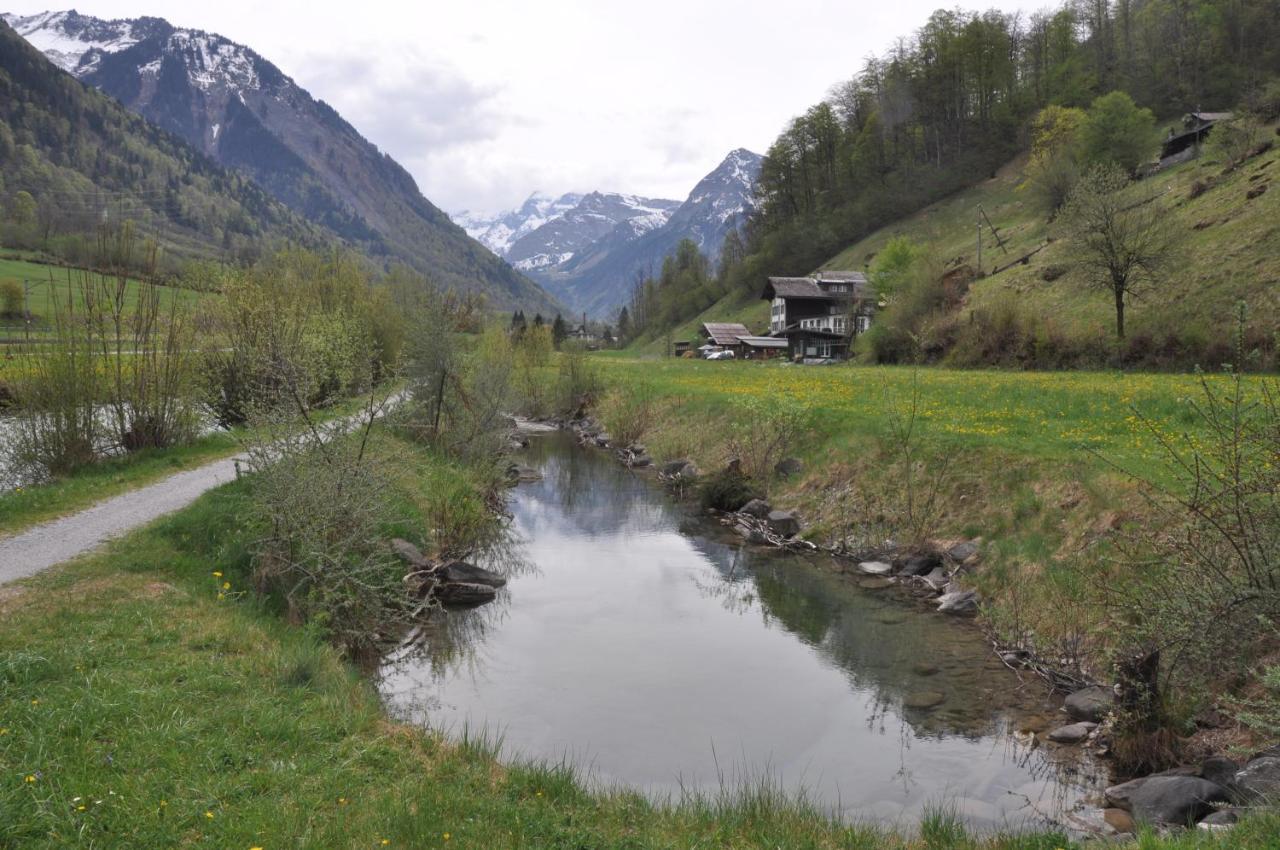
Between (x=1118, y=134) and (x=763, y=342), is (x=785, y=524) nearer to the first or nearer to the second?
(x=1118, y=134)

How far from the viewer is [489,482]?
28.0m

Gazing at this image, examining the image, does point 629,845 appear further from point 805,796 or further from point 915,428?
point 915,428

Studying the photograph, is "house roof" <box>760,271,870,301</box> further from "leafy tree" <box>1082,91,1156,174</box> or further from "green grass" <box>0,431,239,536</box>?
"green grass" <box>0,431,239,536</box>

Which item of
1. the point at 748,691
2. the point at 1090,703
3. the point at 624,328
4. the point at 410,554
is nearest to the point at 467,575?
the point at 410,554

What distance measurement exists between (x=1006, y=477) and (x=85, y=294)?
Result: 26021mm

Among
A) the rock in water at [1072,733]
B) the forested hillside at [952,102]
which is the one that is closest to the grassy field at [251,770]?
the rock in water at [1072,733]

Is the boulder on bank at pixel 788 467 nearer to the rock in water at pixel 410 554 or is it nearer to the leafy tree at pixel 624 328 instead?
the rock in water at pixel 410 554

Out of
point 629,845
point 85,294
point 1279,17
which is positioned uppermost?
point 1279,17

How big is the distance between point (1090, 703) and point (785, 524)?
41.6 feet

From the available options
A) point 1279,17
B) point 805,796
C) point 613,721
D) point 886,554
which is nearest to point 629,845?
point 805,796

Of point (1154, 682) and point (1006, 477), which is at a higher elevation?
point (1006, 477)

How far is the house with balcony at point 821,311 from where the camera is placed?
92562mm

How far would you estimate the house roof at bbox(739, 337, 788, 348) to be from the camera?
110 metres

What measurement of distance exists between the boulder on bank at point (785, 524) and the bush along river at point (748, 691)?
192 cm
